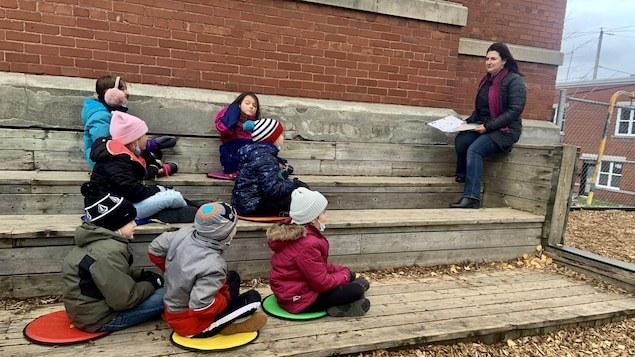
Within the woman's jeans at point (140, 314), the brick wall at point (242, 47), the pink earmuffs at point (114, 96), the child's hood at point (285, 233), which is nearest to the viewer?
the woman's jeans at point (140, 314)

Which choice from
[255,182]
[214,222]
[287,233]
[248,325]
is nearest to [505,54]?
[255,182]

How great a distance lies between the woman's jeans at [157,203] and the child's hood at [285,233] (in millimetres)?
1069

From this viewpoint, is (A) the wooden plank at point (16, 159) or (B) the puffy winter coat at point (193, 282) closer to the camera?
(B) the puffy winter coat at point (193, 282)

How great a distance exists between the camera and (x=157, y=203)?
3.43 meters

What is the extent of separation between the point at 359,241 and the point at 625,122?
2179 cm

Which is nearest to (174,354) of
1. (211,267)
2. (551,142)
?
(211,267)

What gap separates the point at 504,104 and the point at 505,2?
10.5ft

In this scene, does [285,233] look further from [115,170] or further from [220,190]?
[220,190]

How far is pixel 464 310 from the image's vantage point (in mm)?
3289

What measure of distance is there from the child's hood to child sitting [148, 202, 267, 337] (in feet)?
1.09

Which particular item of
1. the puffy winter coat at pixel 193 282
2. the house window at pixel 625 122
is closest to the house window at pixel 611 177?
the house window at pixel 625 122

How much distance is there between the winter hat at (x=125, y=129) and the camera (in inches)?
139

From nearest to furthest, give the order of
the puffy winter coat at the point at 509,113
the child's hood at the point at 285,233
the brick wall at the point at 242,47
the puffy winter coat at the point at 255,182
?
the child's hood at the point at 285,233 < the puffy winter coat at the point at 255,182 < the brick wall at the point at 242,47 < the puffy winter coat at the point at 509,113

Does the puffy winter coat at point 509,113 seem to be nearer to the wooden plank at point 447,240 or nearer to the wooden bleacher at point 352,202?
the wooden bleacher at point 352,202
